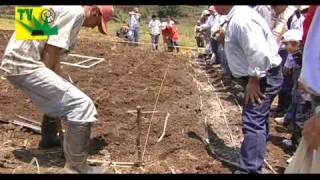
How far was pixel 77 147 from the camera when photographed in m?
4.09

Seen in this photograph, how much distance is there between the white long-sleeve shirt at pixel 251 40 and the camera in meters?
4.07

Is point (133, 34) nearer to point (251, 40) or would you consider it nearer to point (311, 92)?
point (251, 40)

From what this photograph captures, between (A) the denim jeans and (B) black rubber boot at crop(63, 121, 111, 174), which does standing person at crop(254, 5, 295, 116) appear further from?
(A) the denim jeans

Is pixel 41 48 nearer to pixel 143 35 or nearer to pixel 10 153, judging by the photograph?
pixel 10 153

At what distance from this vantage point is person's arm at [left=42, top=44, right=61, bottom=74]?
13.4 feet

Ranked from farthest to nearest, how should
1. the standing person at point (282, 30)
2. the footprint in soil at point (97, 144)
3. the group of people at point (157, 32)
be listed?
the group of people at point (157, 32) < the standing person at point (282, 30) < the footprint in soil at point (97, 144)

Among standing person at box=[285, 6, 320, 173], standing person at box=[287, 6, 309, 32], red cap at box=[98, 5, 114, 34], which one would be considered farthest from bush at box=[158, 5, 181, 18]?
standing person at box=[285, 6, 320, 173]

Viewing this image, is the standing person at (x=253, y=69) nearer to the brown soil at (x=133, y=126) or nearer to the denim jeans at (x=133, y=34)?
the brown soil at (x=133, y=126)

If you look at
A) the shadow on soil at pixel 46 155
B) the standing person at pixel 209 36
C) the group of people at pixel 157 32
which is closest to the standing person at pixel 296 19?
the shadow on soil at pixel 46 155

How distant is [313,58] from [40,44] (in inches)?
97.6

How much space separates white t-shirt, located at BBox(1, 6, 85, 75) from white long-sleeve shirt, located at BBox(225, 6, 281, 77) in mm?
1163

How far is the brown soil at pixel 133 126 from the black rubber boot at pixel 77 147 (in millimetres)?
247

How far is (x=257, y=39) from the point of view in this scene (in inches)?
160

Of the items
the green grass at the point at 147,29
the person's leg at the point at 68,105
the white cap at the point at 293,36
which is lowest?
the green grass at the point at 147,29
